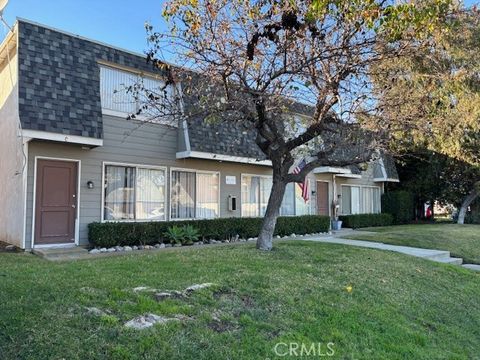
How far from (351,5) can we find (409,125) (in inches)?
155

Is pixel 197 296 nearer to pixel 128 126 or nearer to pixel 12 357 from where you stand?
pixel 12 357

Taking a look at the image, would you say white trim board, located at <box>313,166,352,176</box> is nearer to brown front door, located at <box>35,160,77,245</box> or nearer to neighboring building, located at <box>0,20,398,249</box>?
neighboring building, located at <box>0,20,398,249</box>

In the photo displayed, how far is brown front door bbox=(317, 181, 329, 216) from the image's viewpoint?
64.3 ft

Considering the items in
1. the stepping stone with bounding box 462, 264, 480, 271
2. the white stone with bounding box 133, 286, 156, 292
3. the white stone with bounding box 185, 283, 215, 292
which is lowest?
the stepping stone with bounding box 462, 264, 480, 271

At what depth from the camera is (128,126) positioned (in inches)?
492

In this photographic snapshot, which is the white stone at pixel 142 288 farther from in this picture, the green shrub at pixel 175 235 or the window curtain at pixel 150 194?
the window curtain at pixel 150 194

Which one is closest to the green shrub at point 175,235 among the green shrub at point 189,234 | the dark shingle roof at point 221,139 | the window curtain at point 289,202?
the green shrub at point 189,234

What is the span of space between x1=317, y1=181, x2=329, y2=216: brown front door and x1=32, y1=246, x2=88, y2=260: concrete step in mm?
11657

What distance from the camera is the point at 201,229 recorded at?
42.6 ft

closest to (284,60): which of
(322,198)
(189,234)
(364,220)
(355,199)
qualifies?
(189,234)

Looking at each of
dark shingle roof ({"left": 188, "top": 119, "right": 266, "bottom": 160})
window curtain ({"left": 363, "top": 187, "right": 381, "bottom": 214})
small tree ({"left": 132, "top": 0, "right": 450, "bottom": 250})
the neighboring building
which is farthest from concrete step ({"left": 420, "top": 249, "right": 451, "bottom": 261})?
window curtain ({"left": 363, "top": 187, "right": 381, "bottom": 214})

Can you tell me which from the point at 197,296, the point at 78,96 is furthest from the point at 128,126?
the point at 197,296

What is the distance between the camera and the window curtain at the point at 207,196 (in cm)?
1424

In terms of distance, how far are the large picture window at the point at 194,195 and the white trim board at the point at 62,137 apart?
3161 millimetres
